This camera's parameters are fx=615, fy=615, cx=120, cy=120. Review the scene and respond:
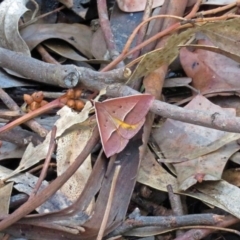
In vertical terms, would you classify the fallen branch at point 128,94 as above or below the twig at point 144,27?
below

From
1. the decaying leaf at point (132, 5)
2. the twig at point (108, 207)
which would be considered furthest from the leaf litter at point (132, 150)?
the decaying leaf at point (132, 5)

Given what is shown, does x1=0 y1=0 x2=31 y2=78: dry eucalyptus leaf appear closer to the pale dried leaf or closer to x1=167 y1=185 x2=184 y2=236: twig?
the pale dried leaf

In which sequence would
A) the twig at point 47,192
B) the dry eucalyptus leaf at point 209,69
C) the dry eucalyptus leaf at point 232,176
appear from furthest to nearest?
the dry eucalyptus leaf at point 209,69 < the dry eucalyptus leaf at point 232,176 < the twig at point 47,192

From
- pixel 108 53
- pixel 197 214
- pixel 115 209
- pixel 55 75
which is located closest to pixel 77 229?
pixel 115 209

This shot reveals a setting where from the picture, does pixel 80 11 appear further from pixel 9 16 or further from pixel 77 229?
pixel 77 229

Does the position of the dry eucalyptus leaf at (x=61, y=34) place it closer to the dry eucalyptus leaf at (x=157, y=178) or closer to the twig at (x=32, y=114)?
the twig at (x=32, y=114)

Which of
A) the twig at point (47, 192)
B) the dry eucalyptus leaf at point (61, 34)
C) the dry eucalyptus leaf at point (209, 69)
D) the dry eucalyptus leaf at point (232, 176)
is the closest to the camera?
the twig at point (47, 192)

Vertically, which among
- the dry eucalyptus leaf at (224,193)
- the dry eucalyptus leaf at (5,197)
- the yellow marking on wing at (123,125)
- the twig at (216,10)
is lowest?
the dry eucalyptus leaf at (5,197)

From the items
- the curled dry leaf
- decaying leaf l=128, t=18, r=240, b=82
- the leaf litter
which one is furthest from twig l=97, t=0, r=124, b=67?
the curled dry leaf
